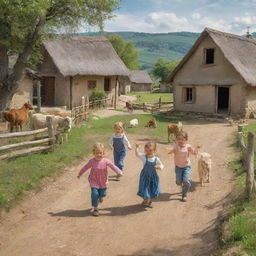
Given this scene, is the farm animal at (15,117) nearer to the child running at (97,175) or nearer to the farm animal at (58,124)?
the farm animal at (58,124)

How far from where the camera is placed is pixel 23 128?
1579cm

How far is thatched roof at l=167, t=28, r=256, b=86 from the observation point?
2166 cm

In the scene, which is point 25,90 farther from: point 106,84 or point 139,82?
point 139,82

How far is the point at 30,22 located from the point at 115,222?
39.6ft

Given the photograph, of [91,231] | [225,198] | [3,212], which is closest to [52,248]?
[91,231]

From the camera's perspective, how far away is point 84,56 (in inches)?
1144

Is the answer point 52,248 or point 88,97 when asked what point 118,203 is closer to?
point 52,248

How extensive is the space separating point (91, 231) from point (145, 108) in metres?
22.1

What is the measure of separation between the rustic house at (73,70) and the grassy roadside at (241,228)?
20.5 metres

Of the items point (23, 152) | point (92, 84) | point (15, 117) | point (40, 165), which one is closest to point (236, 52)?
point (92, 84)

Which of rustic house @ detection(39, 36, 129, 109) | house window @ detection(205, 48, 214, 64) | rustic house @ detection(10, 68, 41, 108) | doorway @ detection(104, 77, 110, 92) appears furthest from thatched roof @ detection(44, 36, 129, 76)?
house window @ detection(205, 48, 214, 64)

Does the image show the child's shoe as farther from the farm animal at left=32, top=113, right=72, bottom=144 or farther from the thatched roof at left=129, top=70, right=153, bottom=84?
the thatched roof at left=129, top=70, right=153, bottom=84

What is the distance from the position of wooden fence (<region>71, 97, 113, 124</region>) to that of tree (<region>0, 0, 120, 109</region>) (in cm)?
338

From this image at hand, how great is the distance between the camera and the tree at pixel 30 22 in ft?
50.0
